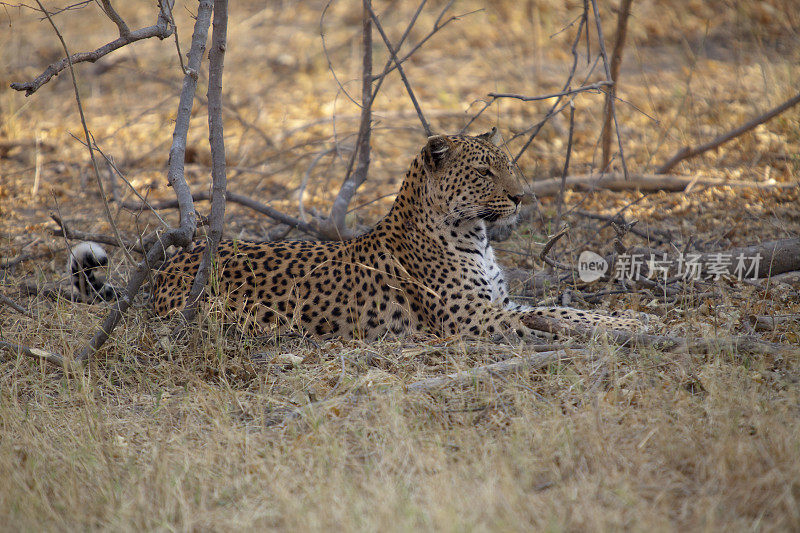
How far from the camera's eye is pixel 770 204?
7758 millimetres

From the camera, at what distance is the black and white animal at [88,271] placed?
221 inches

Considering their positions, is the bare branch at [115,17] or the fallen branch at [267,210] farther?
the fallen branch at [267,210]

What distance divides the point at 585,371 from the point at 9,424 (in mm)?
3157

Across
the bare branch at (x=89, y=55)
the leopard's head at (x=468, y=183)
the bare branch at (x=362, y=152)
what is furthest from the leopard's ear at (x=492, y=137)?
the bare branch at (x=89, y=55)

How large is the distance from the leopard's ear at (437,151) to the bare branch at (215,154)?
4.69ft

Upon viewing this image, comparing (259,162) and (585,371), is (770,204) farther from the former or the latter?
(259,162)

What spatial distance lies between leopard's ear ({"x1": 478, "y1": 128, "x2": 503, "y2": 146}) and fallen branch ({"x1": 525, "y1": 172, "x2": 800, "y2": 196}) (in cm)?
174

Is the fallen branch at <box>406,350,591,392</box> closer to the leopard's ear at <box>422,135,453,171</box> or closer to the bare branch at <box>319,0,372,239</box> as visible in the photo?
the leopard's ear at <box>422,135,453,171</box>

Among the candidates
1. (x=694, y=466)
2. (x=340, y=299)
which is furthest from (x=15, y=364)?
(x=694, y=466)

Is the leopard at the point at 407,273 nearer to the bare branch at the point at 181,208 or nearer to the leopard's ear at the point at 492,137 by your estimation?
the leopard's ear at the point at 492,137

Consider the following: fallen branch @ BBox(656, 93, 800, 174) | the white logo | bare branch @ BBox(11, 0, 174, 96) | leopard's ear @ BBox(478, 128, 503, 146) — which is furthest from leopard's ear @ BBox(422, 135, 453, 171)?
fallen branch @ BBox(656, 93, 800, 174)

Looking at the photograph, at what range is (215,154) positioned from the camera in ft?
16.1

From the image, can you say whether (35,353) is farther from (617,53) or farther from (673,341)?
(617,53)

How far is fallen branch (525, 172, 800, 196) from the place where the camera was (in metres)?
8.03
